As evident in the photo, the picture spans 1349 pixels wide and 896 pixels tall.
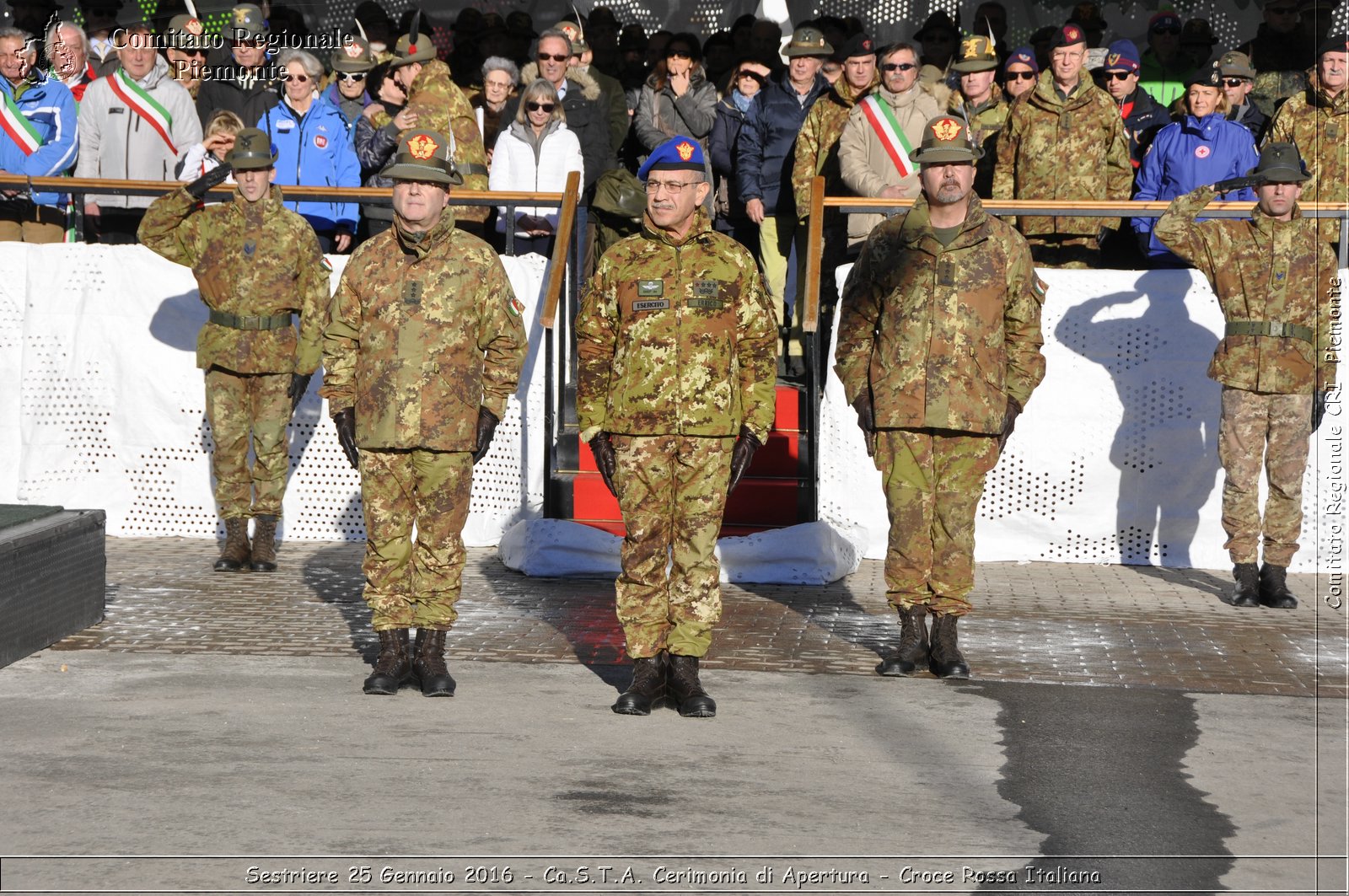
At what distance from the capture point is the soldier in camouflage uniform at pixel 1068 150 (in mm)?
11172

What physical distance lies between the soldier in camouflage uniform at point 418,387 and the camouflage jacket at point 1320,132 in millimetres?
6546

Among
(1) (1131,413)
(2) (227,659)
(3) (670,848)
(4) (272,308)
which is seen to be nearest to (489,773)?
(3) (670,848)

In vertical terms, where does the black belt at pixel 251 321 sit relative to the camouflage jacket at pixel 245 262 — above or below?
below

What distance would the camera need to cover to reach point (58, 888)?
14.2 feet

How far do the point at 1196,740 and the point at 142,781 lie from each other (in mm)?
3697

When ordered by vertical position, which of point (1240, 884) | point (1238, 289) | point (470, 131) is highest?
point (470, 131)

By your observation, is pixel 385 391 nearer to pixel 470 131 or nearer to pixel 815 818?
pixel 815 818

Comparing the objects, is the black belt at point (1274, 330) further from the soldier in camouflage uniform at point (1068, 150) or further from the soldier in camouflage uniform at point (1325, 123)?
the soldier in camouflage uniform at point (1325, 123)

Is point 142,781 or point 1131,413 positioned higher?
point 1131,413

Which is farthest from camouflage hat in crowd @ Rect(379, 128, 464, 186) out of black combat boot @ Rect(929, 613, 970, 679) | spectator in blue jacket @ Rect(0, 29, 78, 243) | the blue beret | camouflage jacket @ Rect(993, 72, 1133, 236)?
spectator in blue jacket @ Rect(0, 29, 78, 243)

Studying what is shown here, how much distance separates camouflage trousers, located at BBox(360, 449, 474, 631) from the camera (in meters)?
6.91

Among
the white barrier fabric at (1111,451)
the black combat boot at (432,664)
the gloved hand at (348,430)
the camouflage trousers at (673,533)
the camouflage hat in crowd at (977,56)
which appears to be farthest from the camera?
the camouflage hat in crowd at (977,56)

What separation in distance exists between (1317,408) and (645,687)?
4.87 meters

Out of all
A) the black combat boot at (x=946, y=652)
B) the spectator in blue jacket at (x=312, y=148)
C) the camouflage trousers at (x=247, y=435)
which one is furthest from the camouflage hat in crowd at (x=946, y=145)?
the spectator in blue jacket at (x=312, y=148)
